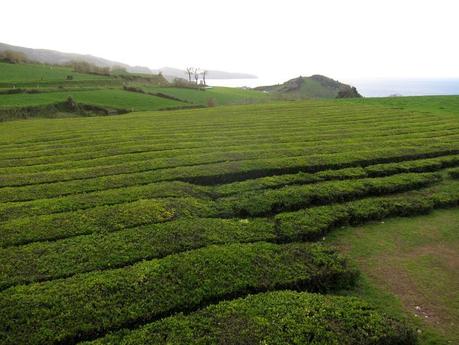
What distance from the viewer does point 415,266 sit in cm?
1102

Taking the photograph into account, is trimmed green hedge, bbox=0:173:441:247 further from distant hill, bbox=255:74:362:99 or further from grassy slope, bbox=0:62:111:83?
distant hill, bbox=255:74:362:99

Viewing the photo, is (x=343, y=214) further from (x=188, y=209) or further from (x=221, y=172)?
(x=221, y=172)

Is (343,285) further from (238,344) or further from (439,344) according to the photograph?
(238,344)

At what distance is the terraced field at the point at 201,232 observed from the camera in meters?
7.97

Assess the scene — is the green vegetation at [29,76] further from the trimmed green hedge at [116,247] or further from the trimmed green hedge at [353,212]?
the trimmed green hedge at [353,212]

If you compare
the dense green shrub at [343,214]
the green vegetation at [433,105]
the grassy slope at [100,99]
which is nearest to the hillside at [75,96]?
the grassy slope at [100,99]

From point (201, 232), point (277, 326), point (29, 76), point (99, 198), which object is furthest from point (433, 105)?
point (29, 76)

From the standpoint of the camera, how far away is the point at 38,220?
12781 mm

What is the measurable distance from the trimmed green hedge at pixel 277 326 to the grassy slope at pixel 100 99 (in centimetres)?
4957

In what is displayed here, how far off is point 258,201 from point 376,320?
22.5ft

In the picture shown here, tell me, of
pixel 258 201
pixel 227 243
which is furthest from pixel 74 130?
pixel 227 243

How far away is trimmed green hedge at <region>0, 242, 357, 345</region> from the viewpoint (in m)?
7.93

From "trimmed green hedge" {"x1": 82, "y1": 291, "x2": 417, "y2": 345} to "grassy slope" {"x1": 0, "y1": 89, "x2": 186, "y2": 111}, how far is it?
49.6 metres

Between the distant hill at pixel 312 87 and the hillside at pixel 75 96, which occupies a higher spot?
the distant hill at pixel 312 87
